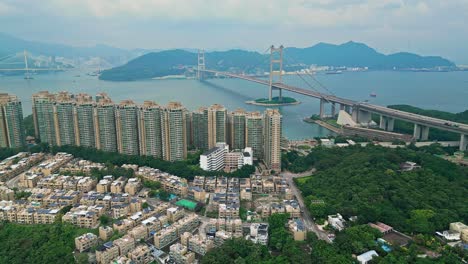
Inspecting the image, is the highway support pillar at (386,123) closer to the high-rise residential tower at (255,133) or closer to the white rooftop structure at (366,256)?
the high-rise residential tower at (255,133)

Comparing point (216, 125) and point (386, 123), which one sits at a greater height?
point (216, 125)

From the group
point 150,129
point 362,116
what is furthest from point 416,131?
point 150,129

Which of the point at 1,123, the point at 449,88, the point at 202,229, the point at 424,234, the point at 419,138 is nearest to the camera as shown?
the point at 424,234

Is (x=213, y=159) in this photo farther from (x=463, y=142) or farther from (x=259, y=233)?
(x=463, y=142)

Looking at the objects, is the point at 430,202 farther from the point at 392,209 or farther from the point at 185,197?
the point at 185,197

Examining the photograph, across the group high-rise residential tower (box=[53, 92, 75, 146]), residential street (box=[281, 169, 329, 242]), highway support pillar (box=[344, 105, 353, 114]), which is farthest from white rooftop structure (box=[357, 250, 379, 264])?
highway support pillar (box=[344, 105, 353, 114])

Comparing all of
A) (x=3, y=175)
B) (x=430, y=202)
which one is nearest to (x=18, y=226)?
(x=3, y=175)

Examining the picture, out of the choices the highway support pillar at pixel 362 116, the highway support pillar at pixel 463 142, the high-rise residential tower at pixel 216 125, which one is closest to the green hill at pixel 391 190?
the high-rise residential tower at pixel 216 125
